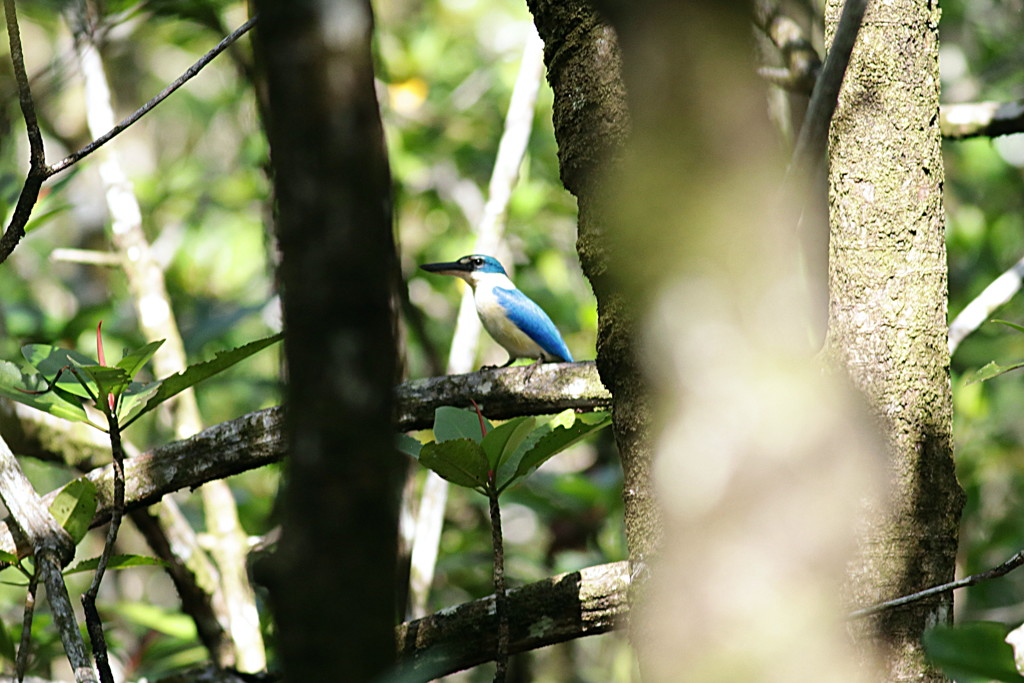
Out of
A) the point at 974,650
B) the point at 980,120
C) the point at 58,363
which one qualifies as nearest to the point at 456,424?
the point at 58,363

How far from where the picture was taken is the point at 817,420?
4.11 feet

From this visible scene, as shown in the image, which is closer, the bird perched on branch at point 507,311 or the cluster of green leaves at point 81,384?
the cluster of green leaves at point 81,384

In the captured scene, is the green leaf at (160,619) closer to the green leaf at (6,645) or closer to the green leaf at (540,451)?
the green leaf at (6,645)

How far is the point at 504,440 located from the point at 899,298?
60cm

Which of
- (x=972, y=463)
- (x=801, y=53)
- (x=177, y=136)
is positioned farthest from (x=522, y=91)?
(x=177, y=136)

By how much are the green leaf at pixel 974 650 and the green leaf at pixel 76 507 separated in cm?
130

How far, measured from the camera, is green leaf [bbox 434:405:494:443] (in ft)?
5.30

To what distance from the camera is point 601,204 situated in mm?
1388

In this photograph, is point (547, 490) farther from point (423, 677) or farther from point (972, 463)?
point (423, 677)

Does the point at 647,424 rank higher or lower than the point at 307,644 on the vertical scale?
higher

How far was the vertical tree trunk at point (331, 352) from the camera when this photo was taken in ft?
2.43

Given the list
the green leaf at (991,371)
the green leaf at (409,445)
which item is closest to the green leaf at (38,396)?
the green leaf at (409,445)

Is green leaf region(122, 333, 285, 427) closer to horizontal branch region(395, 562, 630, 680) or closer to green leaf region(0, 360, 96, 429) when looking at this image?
green leaf region(0, 360, 96, 429)

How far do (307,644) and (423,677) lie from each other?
23.6 inches
